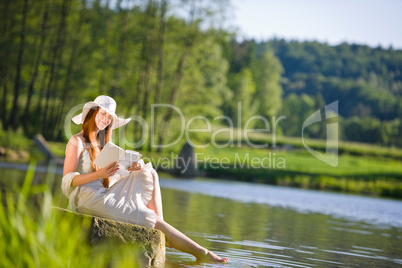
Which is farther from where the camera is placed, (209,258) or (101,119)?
(209,258)

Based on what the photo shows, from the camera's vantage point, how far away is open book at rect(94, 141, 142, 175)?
6457 millimetres

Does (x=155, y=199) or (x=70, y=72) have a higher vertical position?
(x=70, y=72)

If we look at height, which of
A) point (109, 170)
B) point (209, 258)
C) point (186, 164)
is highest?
point (109, 170)

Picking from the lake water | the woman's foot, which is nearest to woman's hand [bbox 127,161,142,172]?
the lake water

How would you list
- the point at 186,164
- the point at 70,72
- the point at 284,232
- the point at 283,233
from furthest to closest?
the point at 70,72
the point at 186,164
the point at 284,232
the point at 283,233

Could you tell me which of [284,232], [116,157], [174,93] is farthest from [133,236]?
[174,93]

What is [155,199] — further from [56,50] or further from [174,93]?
[174,93]

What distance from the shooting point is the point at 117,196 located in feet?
22.6

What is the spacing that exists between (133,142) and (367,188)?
1264 centimetres

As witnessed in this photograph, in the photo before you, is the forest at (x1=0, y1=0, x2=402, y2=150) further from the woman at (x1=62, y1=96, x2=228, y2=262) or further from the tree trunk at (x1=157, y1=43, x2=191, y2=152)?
the woman at (x1=62, y1=96, x2=228, y2=262)

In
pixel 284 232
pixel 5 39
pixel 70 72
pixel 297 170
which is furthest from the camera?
pixel 70 72

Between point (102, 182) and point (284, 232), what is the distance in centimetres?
536

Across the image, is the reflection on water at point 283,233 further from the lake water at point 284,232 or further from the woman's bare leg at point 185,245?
the woman's bare leg at point 185,245

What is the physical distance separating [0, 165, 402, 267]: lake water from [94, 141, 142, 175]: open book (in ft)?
3.59
